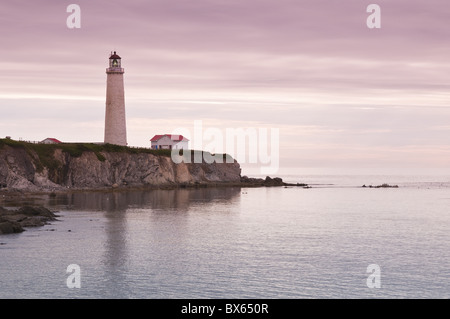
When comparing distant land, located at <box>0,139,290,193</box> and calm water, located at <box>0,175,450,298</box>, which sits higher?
distant land, located at <box>0,139,290,193</box>

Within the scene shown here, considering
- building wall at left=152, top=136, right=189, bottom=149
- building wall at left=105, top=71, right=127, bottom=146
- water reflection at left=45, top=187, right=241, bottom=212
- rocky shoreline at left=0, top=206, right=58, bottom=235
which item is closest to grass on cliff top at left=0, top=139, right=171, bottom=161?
building wall at left=105, top=71, right=127, bottom=146

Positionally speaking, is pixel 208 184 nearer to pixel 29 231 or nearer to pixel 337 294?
pixel 29 231

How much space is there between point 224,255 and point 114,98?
8081 centimetres

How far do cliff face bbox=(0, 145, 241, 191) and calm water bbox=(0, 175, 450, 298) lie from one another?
26233 mm

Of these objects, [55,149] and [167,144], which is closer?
[55,149]

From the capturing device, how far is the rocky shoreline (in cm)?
5050

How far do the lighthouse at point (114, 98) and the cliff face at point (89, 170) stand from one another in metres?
6.21

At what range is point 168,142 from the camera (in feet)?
487

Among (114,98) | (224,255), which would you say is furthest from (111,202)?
(224,255)

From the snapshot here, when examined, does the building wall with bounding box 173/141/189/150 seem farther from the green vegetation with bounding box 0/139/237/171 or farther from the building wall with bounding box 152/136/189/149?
the green vegetation with bounding box 0/139/237/171

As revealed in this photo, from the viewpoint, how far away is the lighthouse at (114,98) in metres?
117

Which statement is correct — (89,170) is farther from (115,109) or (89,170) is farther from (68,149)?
(115,109)
